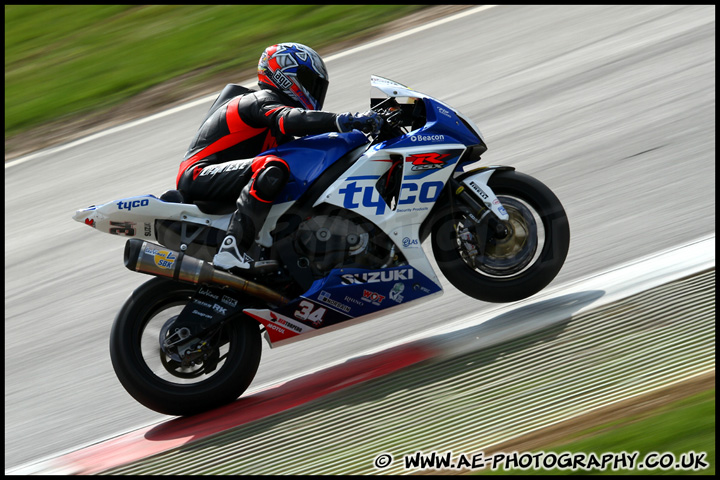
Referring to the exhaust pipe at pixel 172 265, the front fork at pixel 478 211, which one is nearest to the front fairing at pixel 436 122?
the front fork at pixel 478 211

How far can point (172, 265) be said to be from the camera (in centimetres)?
489

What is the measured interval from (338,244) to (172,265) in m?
0.93

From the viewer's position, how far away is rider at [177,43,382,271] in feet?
16.4

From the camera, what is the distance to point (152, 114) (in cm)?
986

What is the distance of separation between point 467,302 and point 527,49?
172 inches

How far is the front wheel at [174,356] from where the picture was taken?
4.96m

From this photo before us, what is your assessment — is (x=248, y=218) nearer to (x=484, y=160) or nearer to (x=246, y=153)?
(x=246, y=153)

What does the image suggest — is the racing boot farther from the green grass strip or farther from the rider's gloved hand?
the green grass strip

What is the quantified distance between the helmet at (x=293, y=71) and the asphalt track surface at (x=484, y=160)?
1576 millimetres

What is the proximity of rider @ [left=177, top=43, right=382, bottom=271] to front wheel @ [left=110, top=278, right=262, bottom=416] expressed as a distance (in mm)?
374

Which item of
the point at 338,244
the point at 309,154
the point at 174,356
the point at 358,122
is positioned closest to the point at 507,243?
the point at 338,244

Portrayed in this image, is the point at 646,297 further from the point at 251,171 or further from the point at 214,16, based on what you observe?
the point at 214,16

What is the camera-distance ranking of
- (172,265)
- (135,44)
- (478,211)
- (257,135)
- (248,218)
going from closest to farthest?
(172,265)
(248,218)
(478,211)
(257,135)
(135,44)

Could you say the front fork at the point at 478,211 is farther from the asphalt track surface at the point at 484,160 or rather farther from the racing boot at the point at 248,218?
the racing boot at the point at 248,218
